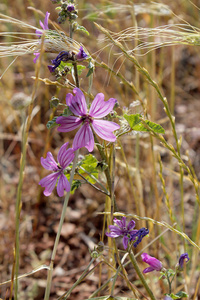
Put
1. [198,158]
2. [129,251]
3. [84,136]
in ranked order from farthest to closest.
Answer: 1. [198,158]
2. [129,251]
3. [84,136]

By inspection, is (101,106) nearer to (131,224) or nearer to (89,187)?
(131,224)

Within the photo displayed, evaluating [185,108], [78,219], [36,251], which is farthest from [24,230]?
[185,108]

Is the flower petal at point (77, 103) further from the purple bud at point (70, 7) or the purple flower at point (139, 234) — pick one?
the purple flower at point (139, 234)

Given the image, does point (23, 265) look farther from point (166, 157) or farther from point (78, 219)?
point (166, 157)

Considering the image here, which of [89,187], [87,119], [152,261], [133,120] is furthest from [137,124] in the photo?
[89,187]

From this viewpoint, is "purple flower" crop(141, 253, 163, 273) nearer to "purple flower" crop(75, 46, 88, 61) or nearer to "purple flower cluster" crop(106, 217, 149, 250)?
"purple flower cluster" crop(106, 217, 149, 250)

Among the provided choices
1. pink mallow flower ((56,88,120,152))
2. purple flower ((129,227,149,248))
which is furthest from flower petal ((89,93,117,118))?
purple flower ((129,227,149,248))

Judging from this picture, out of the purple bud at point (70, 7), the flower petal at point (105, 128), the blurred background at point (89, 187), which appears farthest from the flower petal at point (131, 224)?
the purple bud at point (70, 7)

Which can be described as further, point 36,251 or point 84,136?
point 36,251
